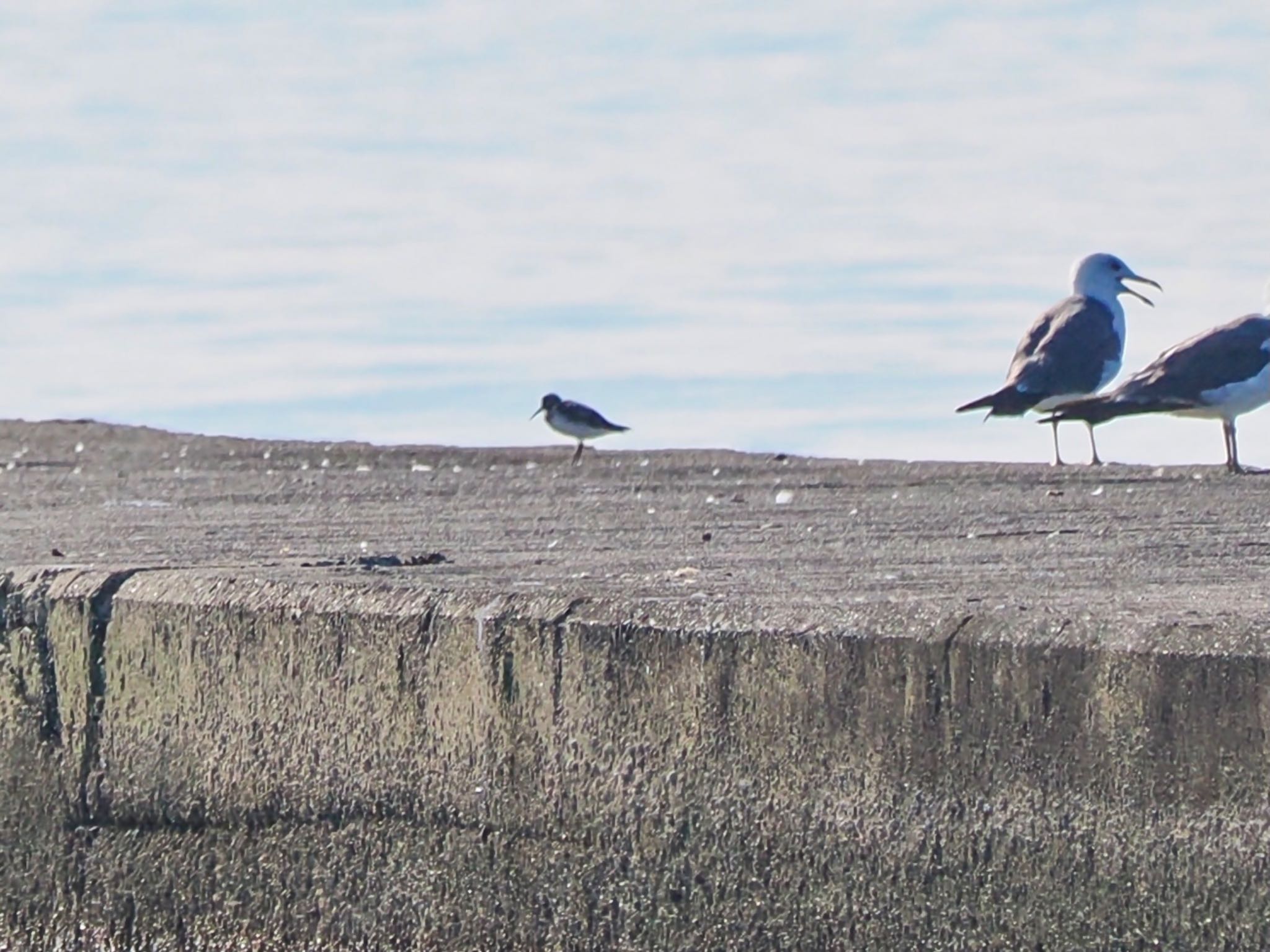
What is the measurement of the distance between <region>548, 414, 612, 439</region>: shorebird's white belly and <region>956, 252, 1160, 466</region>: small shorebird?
2279 mm

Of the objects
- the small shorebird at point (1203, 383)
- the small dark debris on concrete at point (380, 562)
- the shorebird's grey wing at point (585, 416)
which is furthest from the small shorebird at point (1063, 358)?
the small dark debris on concrete at point (380, 562)

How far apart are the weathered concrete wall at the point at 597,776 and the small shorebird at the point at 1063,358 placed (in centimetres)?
879

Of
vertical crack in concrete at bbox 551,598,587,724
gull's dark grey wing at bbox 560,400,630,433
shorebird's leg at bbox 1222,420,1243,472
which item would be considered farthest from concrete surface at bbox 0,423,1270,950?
gull's dark grey wing at bbox 560,400,630,433

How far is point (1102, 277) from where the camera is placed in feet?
45.9

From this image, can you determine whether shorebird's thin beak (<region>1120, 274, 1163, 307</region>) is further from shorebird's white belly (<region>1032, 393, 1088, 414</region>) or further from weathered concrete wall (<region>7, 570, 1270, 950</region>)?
weathered concrete wall (<region>7, 570, 1270, 950</region>)

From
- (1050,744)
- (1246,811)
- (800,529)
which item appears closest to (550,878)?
(1050,744)

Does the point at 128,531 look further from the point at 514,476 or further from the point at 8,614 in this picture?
the point at 514,476

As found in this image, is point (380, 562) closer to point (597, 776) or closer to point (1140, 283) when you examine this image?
point (597, 776)

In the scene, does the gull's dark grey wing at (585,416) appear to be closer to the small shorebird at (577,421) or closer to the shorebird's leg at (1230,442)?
the small shorebird at (577,421)

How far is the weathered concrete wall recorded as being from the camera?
8.20 feet

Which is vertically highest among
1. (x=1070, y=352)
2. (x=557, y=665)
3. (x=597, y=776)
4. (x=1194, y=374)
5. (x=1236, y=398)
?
(x=1070, y=352)

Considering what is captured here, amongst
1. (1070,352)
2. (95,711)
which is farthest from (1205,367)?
(95,711)

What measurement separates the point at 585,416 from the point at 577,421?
0.06m

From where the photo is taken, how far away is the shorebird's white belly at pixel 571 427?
13.3 metres
